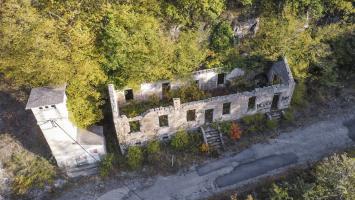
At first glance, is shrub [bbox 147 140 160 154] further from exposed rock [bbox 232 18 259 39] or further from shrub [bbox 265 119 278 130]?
exposed rock [bbox 232 18 259 39]

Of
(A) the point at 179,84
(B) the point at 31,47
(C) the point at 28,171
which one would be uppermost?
(B) the point at 31,47

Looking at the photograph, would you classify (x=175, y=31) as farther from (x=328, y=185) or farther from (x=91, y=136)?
(x=328, y=185)

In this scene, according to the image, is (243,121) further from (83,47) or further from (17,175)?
(17,175)

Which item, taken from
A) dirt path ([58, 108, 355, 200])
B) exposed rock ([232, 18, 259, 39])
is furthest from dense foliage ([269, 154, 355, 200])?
exposed rock ([232, 18, 259, 39])

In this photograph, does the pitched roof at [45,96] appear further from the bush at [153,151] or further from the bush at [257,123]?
the bush at [257,123]

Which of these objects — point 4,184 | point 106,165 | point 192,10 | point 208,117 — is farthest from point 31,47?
point 208,117
